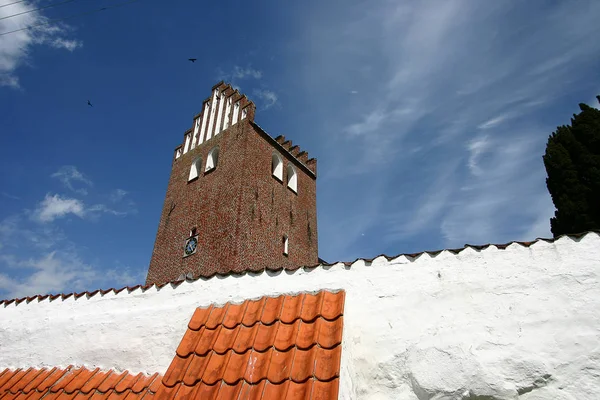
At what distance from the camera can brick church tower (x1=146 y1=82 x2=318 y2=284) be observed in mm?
12719

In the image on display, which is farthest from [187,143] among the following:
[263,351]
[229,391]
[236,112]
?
[229,391]

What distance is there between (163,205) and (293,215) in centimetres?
564

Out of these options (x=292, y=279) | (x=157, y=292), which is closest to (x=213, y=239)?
(x=157, y=292)

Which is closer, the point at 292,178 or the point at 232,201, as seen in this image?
the point at 232,201

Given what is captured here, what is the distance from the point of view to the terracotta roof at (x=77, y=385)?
13.3ft

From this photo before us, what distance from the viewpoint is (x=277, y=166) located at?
16125mm

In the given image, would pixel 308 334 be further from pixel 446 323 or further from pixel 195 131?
pixel 195 131

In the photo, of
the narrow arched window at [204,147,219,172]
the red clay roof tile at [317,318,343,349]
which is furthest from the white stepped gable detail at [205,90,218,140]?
the red clay roof tile at [317,318,343,349]

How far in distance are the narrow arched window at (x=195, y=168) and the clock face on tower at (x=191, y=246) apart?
327cm

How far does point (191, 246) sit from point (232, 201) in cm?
224

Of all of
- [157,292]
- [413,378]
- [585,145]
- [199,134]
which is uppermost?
[199,134]

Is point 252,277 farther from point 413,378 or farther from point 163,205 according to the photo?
point 163,205

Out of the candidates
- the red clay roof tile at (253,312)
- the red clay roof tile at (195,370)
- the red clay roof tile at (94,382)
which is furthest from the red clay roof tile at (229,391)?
the red clay roof tile at (94,382)

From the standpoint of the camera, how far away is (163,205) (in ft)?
52.5
